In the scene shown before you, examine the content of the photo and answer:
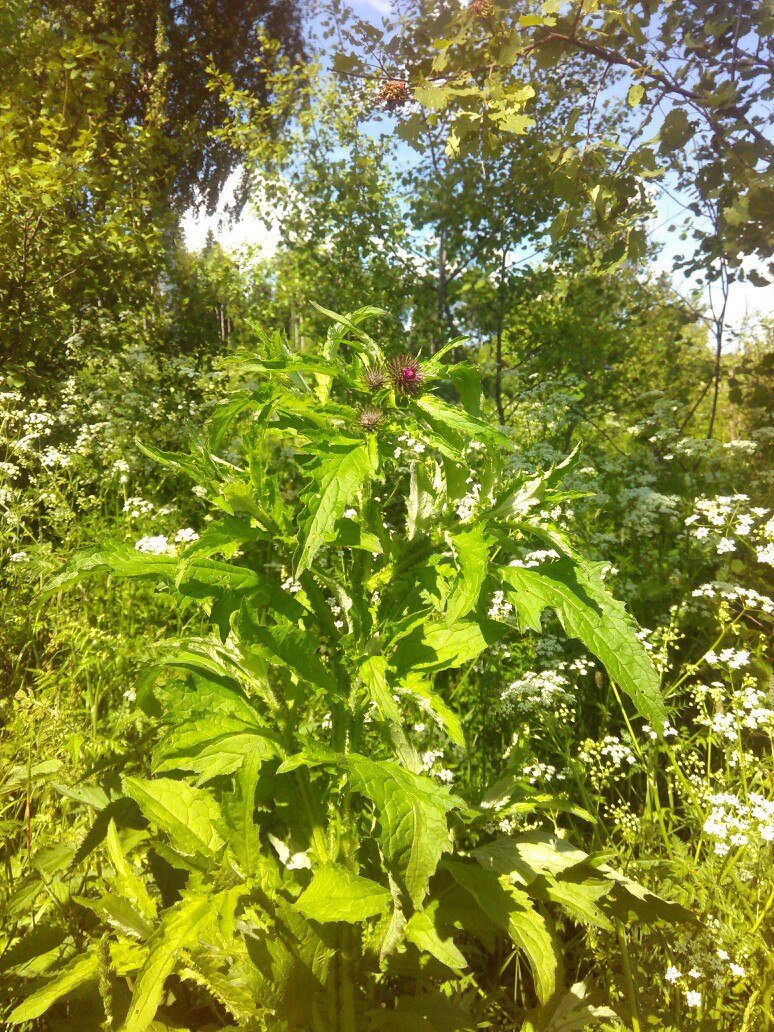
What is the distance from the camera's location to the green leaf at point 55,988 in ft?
4.01

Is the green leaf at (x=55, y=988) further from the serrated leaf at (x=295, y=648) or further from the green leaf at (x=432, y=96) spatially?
the green leaf at (x=432, y=96)

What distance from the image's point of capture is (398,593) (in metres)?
1.54

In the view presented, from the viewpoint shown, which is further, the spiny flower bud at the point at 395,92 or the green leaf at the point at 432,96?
the spiny flower bud at the point at 395,92

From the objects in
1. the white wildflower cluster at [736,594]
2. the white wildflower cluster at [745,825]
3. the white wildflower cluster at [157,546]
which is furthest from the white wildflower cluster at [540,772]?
the white wildflower cluster at [157,546]

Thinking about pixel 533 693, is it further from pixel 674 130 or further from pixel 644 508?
pixel 674 130

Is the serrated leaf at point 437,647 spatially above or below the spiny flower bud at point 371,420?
below

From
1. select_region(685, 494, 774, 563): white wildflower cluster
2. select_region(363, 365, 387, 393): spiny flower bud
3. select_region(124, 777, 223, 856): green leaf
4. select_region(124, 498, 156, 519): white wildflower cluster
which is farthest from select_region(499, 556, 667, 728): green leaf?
select_region(124, 498, 156, 519): white wildflower cluster

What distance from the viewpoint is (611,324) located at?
5.19 metres

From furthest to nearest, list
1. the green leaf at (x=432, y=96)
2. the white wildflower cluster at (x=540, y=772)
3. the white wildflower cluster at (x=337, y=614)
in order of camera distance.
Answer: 1. the green leaf at (x=432, y=96)
2. the white wildflower cluster at (x=540, y=772)
3. the white wildflower cluster at (x=337, y=614)

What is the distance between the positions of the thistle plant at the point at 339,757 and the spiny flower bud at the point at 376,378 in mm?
18

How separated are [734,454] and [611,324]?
175 centimetres

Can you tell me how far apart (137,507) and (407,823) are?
10.6 feet

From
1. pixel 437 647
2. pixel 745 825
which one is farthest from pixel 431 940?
pixel 745 825

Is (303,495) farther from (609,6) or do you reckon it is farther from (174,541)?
(609,6)
